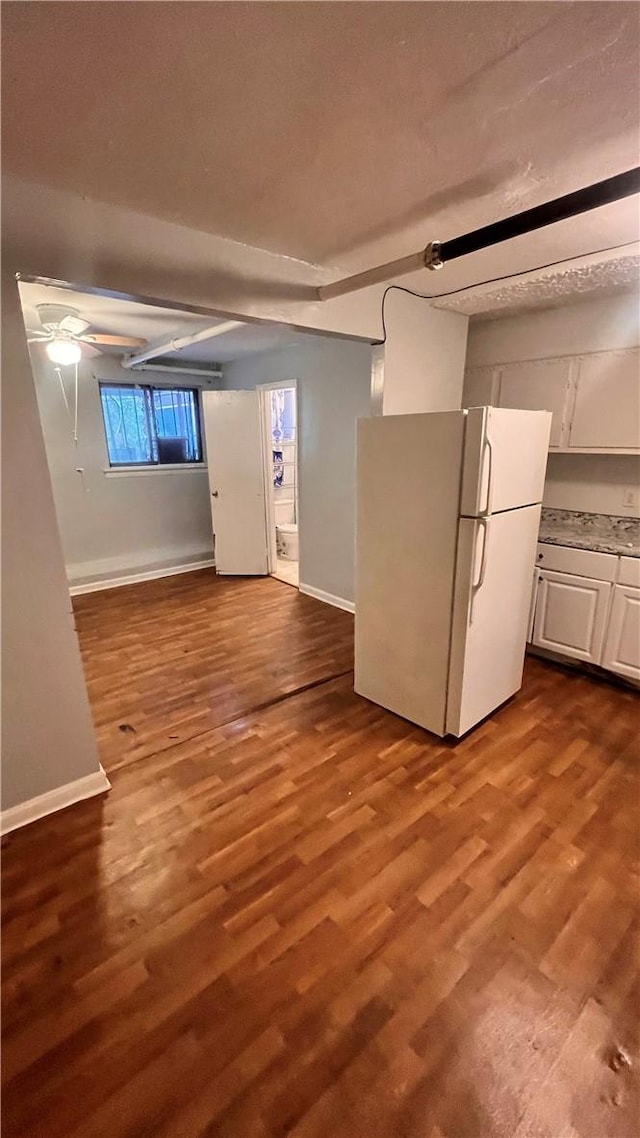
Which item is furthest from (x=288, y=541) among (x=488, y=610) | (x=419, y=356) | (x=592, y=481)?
(x=488, y=610)

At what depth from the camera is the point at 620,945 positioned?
1504mm

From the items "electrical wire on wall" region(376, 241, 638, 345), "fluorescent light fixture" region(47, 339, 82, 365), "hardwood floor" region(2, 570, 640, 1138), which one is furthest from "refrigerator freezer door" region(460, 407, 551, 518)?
"fluorescent light fixture" region(47, 339, 82, 365)

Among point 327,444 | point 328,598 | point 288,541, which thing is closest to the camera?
point 327,444

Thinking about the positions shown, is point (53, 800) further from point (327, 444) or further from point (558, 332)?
point (558, 332)

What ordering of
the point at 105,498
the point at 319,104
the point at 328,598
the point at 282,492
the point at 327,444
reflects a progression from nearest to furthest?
the point at 319,104, the point at 327,444, the point at 328,598, the point at 105,498, the point at 282,492

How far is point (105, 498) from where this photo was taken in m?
5.01

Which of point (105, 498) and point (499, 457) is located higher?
point (499, 457)

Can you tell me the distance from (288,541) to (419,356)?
11.1 feet

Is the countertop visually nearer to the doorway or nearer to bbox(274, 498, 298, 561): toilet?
the doorway

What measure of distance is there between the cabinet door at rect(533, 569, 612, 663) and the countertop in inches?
8.4

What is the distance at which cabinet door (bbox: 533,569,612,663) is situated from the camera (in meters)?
2.92

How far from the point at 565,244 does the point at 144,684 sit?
11.2ft

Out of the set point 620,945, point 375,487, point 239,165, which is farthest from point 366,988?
point 239,165

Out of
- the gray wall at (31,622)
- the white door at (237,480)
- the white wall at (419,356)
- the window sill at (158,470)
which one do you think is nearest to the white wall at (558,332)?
the white wall at (419,356)
